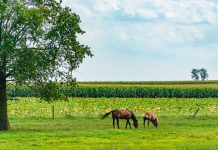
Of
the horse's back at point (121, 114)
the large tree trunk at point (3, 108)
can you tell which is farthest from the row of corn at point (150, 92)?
the large tree trunk at point (3, 108)

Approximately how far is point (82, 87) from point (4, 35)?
7980 cm

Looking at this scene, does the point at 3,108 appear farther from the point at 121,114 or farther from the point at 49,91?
the point at 121,114

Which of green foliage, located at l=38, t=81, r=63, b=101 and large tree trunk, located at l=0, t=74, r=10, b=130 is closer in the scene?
large tree trunk, located at l=0, t=74, r=10, b=130

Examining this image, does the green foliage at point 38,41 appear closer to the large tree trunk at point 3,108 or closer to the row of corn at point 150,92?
the large tree trunk at point 3,108

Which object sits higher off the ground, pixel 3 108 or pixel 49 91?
pixel 49 91

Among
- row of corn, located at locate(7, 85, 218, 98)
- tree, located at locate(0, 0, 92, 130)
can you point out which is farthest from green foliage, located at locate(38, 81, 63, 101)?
row of corn, located at locate(7, 85, 218, 98)

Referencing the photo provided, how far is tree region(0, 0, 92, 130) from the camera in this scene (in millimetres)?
44250

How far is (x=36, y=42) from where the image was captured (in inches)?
1796

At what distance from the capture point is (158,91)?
122 meters

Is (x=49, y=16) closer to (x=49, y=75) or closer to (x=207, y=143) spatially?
(x=49, y=75)

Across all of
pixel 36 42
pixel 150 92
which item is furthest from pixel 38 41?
pixel 150 92

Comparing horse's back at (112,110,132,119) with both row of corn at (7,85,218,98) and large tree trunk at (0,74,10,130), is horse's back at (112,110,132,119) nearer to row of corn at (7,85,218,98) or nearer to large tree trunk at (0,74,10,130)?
large tree trunk at (0,74,10,130)

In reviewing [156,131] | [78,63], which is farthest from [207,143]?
[78,63]

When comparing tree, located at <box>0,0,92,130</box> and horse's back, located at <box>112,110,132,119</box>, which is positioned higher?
tree, located at <box>0,0,92,130</box>
